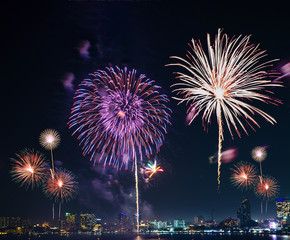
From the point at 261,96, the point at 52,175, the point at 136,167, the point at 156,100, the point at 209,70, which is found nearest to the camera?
the point at 261,96

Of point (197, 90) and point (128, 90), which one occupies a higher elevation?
point (128, 90)

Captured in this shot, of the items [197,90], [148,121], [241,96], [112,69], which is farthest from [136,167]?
[241,96]

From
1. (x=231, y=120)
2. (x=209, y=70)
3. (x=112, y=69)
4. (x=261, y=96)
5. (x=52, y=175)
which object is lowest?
(x=52, y=175)

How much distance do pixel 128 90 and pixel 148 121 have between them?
5443 millimetres

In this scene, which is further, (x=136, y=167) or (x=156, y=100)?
(x=136, y=167)

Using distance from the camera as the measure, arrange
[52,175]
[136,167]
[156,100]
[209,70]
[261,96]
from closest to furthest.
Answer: [261,96], [209,70], [156,100], [136,167], [52,175]

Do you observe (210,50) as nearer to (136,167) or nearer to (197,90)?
(197,90)

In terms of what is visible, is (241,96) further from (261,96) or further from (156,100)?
(156,100)

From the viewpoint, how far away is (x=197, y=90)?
36188 mm

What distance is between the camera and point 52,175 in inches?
2398

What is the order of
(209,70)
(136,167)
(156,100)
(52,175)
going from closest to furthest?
(209,70) → (156,100) → (136,167) → (52,175)

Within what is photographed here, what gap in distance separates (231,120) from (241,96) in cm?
287

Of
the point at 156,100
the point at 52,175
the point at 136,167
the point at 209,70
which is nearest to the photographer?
the point at 209,70

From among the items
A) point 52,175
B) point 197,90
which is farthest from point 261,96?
point 52,175
